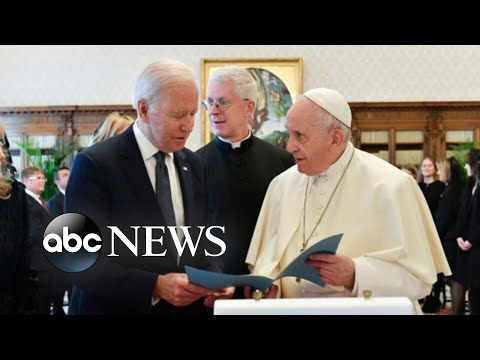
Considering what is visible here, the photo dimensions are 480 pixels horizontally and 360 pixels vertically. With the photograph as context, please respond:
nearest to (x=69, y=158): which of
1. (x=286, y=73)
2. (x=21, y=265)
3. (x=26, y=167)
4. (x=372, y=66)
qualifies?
(x=26, y=167)

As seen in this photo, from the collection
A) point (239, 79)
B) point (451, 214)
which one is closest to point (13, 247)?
point (239, 79)

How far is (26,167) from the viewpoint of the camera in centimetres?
434

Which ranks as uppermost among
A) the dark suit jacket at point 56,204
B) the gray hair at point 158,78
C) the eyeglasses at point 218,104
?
the gray hair at point 158,78

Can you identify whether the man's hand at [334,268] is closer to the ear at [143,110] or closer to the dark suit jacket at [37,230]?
the ear at [143,110]

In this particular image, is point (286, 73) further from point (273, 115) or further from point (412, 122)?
point (412, 122)

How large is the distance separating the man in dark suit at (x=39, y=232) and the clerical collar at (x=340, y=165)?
58.3 inches

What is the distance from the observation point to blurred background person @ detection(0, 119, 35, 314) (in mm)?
4195

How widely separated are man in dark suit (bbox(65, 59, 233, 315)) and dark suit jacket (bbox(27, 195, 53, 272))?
23 cm

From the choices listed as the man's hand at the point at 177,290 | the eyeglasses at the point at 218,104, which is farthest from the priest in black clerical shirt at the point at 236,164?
the man's hand at the point at 177,290

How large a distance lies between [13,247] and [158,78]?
1.21 metres

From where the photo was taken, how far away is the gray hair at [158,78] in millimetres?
3979

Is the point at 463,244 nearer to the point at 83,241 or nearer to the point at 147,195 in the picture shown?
the point at 147,195

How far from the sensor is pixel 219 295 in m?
4.06

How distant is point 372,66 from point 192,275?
5.35 feet
